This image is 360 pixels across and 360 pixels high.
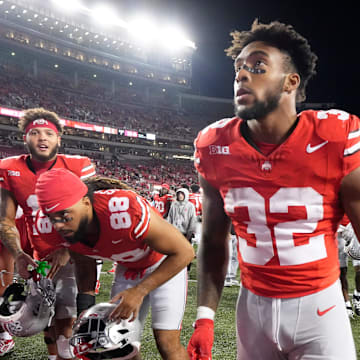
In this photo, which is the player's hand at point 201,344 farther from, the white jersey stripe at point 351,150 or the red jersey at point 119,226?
the white jersey stripe at point 351,150

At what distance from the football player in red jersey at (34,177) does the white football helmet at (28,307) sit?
0.36 metres

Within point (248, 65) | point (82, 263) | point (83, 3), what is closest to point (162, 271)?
point (82, 263)

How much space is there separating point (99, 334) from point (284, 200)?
3.83ft

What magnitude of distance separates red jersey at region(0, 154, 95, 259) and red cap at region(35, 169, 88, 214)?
1303 mm

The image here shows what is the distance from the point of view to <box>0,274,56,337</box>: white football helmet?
2.90 m

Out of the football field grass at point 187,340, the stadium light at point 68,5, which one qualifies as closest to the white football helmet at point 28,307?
the football field grass at point 187,340

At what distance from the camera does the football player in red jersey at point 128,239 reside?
2270 mm

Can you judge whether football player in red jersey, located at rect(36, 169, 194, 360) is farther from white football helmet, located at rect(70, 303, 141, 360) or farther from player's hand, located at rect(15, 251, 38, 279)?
player's hand, located at rect(15, 251, 38, 279)

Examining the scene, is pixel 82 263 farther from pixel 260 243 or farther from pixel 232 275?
pixel 232 275

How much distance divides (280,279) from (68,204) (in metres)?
1.23

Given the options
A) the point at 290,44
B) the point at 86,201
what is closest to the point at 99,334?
the point at 86,201

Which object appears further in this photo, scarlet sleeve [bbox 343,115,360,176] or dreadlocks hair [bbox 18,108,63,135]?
dreadlocks hair [bbox 18,108,63,135]

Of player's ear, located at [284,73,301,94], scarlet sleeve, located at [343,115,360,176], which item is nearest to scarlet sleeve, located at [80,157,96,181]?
player's ear, located at [284,73,301,94]

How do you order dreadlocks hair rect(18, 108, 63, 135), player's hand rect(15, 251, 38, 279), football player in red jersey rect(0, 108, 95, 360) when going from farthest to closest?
dreadlocks hair rect(18, 108, 63, 135) < football player in red jersey rect(0, 108, 95, 360) < player's hand rect(15, 251, 38, 279)
